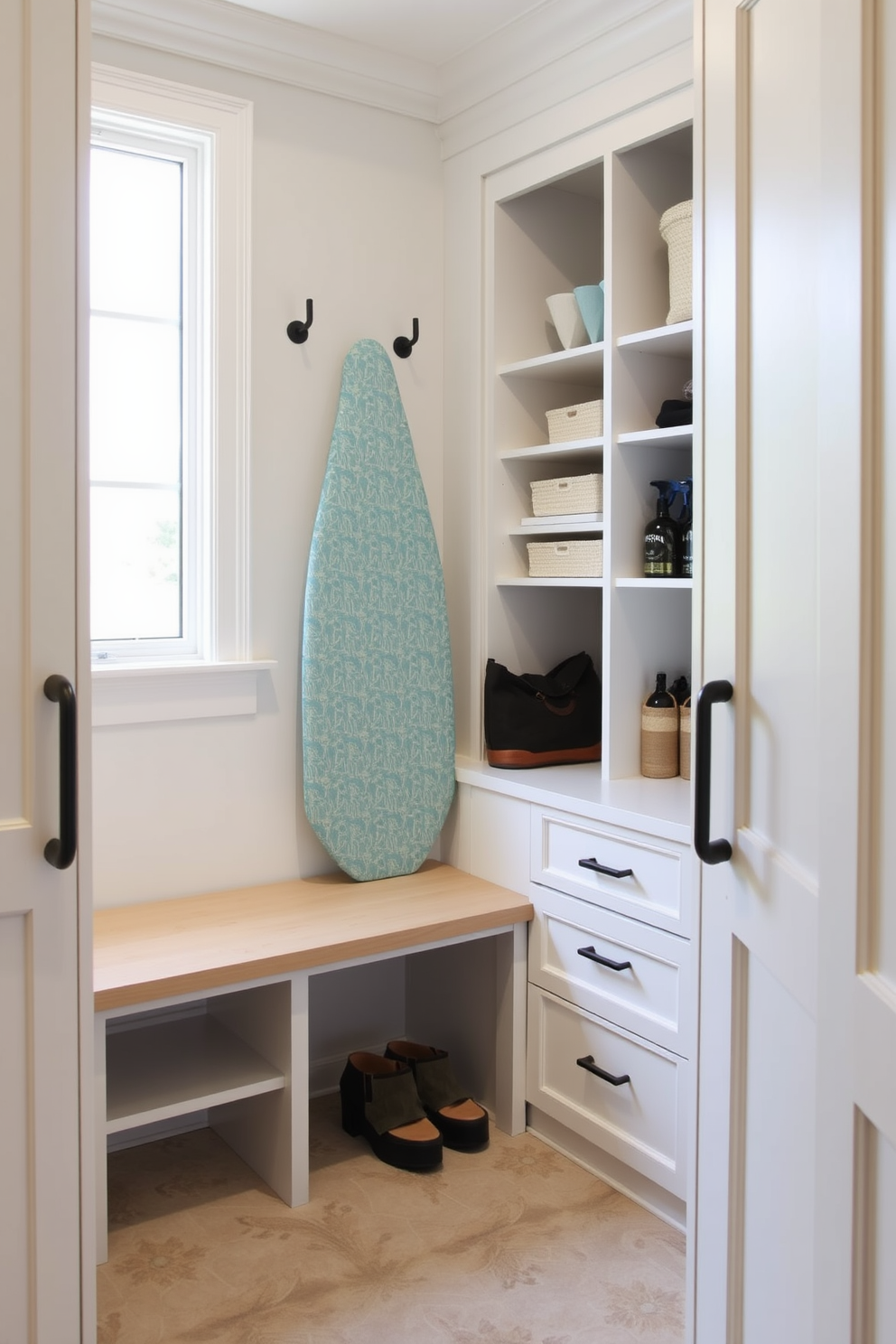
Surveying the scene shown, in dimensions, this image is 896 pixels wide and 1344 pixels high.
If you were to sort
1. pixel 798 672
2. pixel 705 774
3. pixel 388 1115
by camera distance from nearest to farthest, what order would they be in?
1. pixel 798 672
2. pixel 705 774
3. pixel 388 1115

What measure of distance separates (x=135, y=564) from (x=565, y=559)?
1.02m

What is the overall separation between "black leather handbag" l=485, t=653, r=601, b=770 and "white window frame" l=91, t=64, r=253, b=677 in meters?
0.65

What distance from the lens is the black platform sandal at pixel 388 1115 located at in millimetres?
2381

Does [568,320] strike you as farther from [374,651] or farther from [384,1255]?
[384,1255]

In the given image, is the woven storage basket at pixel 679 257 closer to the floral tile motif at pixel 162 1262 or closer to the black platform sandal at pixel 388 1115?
the black platform sandal at pixel 388 1115

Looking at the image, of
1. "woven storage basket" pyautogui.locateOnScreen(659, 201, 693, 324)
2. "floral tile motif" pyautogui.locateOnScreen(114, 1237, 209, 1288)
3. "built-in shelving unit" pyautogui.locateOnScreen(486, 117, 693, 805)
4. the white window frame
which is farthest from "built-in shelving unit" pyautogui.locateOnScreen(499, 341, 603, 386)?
"floral tile motif" pyautogui.locateOnScreen(114, 1237, 209, 1288)

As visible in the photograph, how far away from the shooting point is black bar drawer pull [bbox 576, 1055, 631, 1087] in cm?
227

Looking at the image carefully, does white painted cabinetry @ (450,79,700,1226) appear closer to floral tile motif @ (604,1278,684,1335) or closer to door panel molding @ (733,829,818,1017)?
floral tile motif @ (604,1278,684,1335)

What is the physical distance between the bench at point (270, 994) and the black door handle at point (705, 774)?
3.88 feet

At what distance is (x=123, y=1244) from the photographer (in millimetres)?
2113


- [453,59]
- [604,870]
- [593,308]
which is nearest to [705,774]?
[604,870]

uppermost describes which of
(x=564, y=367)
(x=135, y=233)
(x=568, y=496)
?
(x=135, y=233)

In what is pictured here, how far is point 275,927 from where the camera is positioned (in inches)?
93.1

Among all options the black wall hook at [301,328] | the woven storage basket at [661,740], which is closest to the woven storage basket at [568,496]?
the woven storage basket at [661,740]
